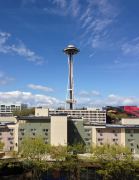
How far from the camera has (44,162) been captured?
4916 cm

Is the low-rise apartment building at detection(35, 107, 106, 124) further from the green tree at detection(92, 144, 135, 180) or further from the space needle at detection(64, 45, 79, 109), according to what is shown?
the green tree at detection(92, 144, 135, 180)

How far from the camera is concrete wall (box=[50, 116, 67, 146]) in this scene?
7175 cm

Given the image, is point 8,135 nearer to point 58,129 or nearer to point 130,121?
point 58,129

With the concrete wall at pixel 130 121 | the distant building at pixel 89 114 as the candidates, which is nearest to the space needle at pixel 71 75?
the distant building at pixel 89 114

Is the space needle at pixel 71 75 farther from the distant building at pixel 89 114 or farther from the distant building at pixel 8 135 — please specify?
the distant building at pixel 8 135

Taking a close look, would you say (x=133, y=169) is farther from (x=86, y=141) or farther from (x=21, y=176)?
(x=86, y=141)

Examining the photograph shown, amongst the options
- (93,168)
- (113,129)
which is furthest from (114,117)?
(93,168)

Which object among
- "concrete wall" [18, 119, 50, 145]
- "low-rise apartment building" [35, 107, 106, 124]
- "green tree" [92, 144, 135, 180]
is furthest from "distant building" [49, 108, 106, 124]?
"green tree" [92, 144, 135, 180]

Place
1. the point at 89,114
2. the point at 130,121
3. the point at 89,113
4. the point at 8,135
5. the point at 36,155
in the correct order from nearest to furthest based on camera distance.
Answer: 1. the point at 36,155
2. the point at 8,135
3. the point at 130,121
4. the point at 89,114
5. the point at 89,113

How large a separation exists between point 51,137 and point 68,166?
926 inches

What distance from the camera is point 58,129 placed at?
72125 mm

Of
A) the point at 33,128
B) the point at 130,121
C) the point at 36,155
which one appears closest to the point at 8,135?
the point at 33,128

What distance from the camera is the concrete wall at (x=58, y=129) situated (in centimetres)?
7175

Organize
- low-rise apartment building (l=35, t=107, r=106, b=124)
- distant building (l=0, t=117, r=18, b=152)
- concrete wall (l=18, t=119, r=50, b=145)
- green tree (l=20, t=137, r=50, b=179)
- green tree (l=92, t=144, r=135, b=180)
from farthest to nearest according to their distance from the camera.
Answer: low-rise apartment building (l=35, t=107, r=106, b=124) → distant building (l=0, t=117, r=18, b=152) → concrete wall (l=18, t=119, r=50, b=145) → green tree (l=20, t=137, r=50, b=179) → green tree (l=92, t=144, r=135, b=180)
